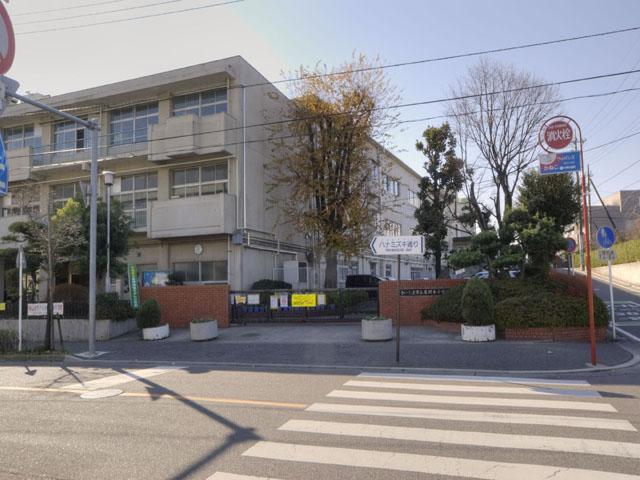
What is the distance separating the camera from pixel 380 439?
18.5ft

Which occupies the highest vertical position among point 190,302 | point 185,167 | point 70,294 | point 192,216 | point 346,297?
point 185,167

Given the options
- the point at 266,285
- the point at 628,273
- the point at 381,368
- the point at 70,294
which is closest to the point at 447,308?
the point at 381,368

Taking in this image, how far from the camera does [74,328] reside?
59.4ft

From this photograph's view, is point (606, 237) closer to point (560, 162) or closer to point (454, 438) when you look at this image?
point (560, 162)

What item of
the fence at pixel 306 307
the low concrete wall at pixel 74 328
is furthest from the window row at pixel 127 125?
the low concrete wall at pixel 74 328

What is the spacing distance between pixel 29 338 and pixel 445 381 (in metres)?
16.7

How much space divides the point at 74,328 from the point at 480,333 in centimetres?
1441

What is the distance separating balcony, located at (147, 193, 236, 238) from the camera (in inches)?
842

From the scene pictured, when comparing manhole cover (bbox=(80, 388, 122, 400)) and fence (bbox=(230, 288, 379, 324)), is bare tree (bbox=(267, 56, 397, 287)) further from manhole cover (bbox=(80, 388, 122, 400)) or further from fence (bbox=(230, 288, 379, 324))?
manhole cover (bbox=(80, 388, 122, 400))

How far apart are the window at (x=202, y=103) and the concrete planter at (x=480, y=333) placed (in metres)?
15.9

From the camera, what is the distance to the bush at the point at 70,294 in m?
19.6

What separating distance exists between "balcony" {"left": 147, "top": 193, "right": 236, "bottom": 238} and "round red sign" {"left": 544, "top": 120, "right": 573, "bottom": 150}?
14.0 m

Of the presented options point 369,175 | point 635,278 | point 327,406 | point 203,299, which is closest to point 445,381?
point 327,406

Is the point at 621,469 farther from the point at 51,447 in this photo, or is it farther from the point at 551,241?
the point at 551,241
